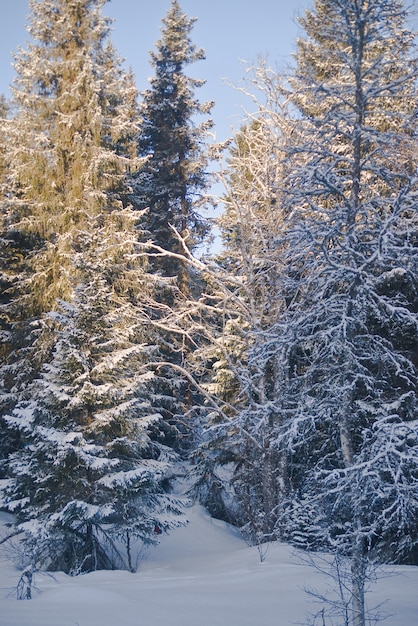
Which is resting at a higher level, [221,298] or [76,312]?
[221,298]

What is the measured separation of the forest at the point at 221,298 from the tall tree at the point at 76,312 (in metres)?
0.05

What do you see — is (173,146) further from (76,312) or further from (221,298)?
(76,312)

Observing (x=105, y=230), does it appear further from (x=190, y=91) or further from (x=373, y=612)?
(x=373, y=612)

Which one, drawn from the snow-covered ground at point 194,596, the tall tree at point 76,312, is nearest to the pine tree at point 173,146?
the tall tree at point 76,312

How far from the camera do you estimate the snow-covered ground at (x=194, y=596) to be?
19.3ft

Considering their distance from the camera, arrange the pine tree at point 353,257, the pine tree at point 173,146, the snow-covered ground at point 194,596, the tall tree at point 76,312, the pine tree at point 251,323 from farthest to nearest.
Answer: the pine tree at point 173,146 < the pine tree at point 251,323 < the tall tree at point 76,312 < the snow-covered ground at point 194,596 < the pine tree at point 353,257

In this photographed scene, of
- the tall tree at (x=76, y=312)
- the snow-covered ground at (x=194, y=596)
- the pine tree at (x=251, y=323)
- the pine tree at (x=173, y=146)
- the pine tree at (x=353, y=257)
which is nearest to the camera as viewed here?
the pine tree at (x=353, y=257)

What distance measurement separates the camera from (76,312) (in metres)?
10.2

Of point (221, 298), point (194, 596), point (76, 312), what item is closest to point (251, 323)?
point (221, 298)

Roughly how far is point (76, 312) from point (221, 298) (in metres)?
4.99

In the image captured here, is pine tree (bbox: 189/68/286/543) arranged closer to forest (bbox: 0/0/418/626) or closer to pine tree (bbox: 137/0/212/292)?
forest (bbox: 0/0/418/626)

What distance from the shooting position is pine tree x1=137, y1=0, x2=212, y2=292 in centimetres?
1867

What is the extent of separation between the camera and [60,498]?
31.0 ft

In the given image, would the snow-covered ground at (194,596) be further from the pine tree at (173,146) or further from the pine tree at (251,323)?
the pine tree at (173,146)
